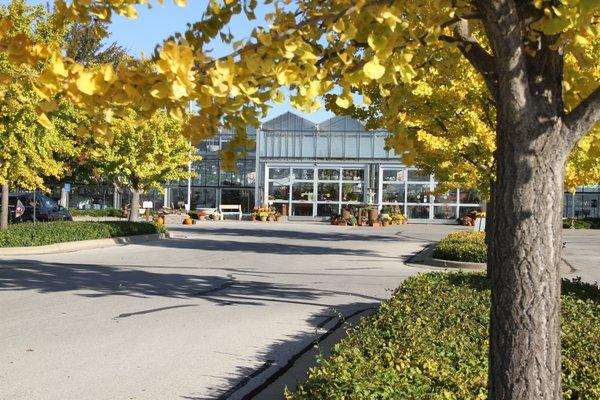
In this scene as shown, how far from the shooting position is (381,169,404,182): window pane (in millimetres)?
47750

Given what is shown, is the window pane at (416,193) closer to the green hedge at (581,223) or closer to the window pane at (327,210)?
the window pane at (327,210)

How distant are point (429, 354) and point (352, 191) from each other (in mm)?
43352

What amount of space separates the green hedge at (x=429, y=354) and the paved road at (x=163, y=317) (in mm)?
1105

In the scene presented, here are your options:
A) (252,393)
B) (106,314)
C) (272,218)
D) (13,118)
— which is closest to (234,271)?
(106,314)

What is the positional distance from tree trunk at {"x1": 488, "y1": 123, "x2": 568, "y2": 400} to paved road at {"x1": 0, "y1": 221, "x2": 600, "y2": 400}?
112 inches

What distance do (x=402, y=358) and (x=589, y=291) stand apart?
5.06m

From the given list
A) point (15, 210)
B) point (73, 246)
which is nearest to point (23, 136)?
point (73, 246)

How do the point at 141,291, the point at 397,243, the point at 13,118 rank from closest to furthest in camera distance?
1. the point at 141,291
2. the point at 13,118
3. the point at 397,243

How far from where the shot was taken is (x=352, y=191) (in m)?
48.5

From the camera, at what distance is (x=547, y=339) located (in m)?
3.09

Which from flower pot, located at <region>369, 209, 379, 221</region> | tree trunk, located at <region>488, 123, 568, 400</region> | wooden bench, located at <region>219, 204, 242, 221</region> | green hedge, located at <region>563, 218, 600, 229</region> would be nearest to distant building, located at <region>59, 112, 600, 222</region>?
wooden bench, located at <region>219, 204, 242, 221</region>

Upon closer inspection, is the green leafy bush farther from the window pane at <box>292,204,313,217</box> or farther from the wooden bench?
the window pane at <box>292,204,313,217</box>

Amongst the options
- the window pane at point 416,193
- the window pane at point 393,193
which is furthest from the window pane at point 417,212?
the window pane at point 393,193

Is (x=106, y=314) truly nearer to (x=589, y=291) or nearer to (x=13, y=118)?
(x=589, y=291)
